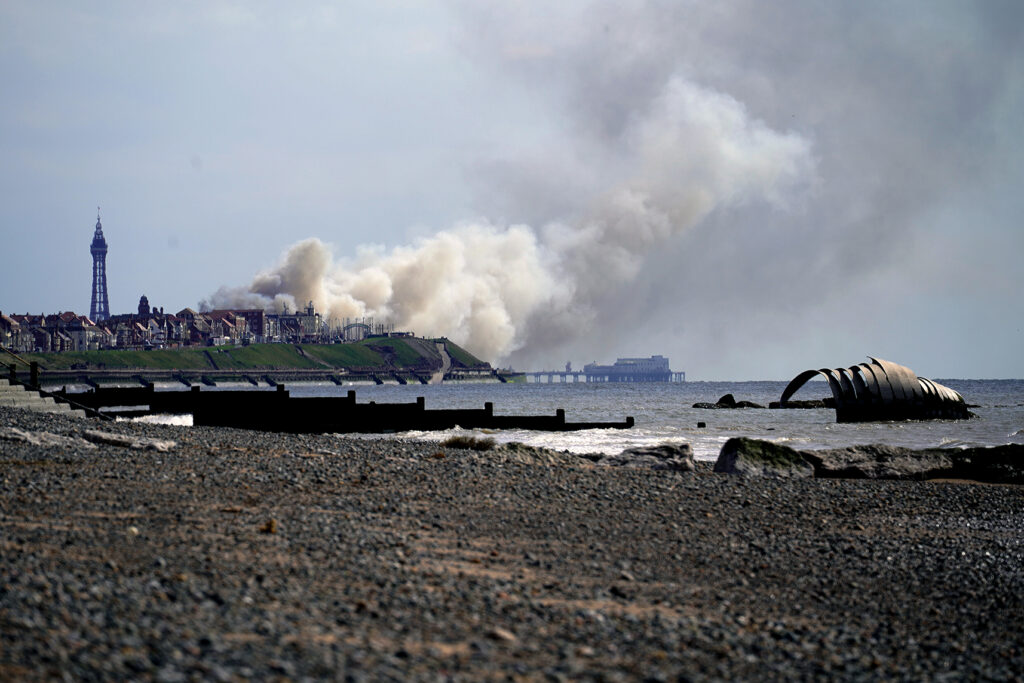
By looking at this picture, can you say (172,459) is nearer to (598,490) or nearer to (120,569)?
(598,490)

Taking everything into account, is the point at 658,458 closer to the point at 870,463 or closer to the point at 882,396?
the point at 870,463

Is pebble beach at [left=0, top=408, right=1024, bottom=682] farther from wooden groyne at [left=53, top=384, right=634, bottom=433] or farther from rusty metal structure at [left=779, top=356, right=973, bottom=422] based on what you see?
rusty metal structure at [left=779, top=356, right=973, bottom=422]

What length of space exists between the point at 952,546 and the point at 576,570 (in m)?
6.52

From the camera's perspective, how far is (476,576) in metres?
10.3

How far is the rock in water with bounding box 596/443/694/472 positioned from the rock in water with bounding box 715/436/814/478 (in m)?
0.81

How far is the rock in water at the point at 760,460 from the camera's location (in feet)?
74.0

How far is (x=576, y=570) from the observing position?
1120 centimetres

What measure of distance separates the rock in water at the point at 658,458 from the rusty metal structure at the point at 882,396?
36.8 m

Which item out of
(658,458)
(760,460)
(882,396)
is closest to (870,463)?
(760,460)

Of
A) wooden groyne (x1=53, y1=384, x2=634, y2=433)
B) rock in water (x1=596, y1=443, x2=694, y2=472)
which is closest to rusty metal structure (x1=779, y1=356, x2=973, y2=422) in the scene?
wooden groyne (x1=53, y1=384, x2=634, y2=433)

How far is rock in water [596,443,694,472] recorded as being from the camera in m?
22.7

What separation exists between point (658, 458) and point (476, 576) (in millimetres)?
13361

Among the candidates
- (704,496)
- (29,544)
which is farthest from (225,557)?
(704,496)

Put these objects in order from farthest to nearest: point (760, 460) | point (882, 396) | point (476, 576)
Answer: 1. point (882, 396)
2. point (760, 460)
3. point (476, 576)
